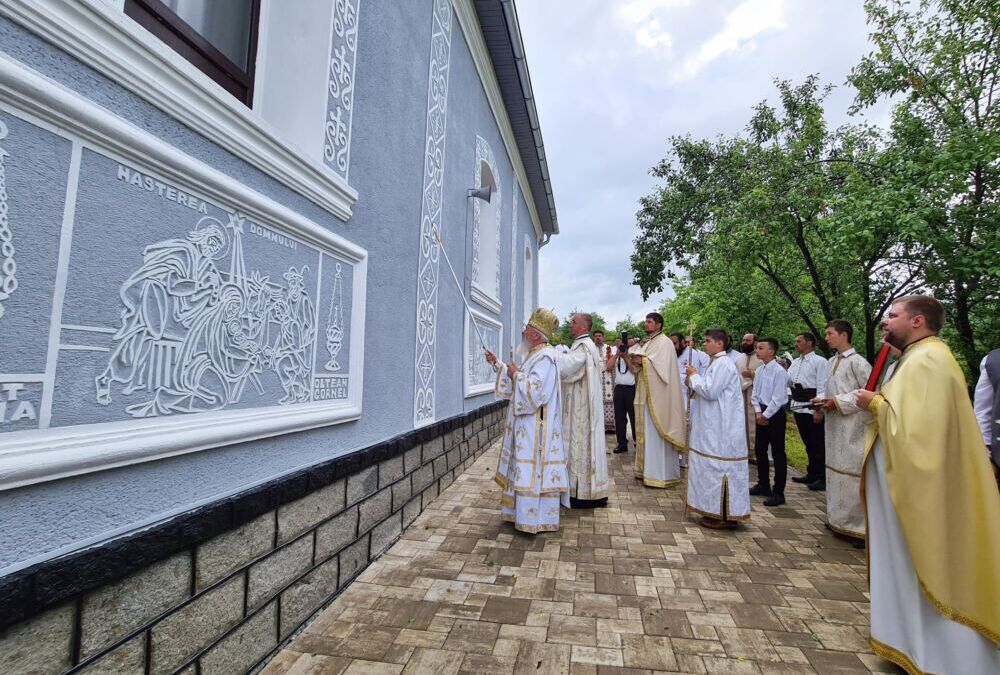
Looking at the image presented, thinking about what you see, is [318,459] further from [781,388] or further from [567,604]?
[781,388]

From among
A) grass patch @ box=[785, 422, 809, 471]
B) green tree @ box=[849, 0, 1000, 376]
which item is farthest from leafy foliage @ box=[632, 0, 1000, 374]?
grass patch @ box=[785, 422, 809, 471]

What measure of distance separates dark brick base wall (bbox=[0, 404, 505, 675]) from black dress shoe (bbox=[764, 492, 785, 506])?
4.39 metres

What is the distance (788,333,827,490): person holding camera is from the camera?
6.15m

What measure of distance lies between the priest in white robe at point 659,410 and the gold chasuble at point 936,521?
11.9 ft

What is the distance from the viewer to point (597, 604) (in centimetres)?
309

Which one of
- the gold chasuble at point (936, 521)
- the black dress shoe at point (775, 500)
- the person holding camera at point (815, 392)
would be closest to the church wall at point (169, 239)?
the gold chasuble at point (936, 521)

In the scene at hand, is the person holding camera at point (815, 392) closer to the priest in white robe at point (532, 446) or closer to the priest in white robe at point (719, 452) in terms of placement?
the priest in white robe at point (719, 452)

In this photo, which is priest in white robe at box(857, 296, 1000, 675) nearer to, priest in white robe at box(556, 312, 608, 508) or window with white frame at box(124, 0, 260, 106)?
priest in white robe at box(556, 312, 608, 508)

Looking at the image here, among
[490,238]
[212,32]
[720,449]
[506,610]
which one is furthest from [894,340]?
[490,238]

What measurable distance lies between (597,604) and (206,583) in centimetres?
222

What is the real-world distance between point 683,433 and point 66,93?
651 cm

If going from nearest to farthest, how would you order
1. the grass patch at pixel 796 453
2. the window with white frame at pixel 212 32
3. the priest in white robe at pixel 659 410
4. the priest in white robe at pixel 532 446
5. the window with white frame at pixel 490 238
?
1. the window with white frame at pixel 212 32
2. the priest in white robe at pixel 532 446
3. the priest in white robe at pixel 659 410
4. the window with white frame at pixel 490 238
5. the grass patch at pixel 796 453

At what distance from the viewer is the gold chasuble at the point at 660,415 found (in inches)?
250

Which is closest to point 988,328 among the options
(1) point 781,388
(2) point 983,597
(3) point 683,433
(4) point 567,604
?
(1) point 781,388
